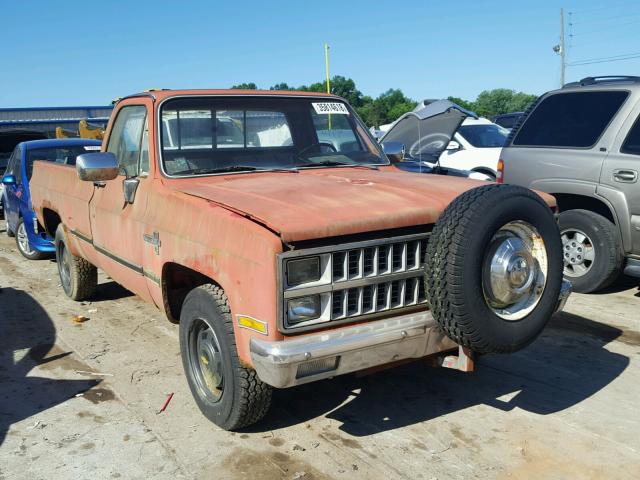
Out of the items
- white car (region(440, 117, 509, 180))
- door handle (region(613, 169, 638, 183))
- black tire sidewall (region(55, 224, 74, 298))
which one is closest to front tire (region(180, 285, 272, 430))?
black tire sidewall (region(55, 224, 74, 298))

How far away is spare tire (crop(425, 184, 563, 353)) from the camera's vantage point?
10.1ft

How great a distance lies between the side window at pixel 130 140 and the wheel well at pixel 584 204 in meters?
4.26

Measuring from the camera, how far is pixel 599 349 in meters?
4.94

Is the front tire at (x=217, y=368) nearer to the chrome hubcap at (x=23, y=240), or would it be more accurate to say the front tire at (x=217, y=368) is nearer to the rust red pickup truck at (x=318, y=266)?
the rust red pickup truck at (x=318, y=266)

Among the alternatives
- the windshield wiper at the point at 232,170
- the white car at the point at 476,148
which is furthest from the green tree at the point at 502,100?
the windshield wiper at the point at 232,170

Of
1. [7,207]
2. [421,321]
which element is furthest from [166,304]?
[7,207]

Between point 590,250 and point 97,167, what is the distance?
4626 millimetres

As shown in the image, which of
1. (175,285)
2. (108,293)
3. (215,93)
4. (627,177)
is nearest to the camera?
(175,285)

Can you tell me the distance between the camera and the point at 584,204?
651cm

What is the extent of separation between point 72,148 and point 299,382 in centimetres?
704

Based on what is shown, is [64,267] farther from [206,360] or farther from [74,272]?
[206,360]

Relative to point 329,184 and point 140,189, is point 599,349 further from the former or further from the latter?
point 140,189

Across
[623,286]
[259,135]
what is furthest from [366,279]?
[623,286]

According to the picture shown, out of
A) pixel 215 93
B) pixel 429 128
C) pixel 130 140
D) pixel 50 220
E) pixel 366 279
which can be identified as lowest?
pixel 50 220
